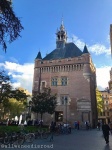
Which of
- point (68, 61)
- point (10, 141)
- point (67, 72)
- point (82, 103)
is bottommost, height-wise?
point (10, 141)

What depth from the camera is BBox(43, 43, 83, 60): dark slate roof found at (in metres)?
48.8

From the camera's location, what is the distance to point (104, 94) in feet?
287

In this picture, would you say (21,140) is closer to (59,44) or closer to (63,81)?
(63,81)

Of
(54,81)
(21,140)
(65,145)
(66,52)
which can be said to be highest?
(66,52)

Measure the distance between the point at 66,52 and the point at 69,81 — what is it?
9597 millimetres

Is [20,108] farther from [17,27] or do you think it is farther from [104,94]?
[17,27]

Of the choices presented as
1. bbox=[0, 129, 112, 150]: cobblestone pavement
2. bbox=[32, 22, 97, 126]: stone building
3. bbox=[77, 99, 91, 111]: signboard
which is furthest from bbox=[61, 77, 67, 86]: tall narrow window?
bbox=[0, 129, 112, 150]: cobblestone pavement

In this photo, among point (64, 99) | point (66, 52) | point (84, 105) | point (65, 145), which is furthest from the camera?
point (66, 52)

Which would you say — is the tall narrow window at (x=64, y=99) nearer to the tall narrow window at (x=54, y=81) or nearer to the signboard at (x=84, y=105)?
the signboard at (x=84, y=105)

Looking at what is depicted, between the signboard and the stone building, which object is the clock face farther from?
the signboard

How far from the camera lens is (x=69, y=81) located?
148ft

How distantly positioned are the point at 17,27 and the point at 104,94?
3433 inches

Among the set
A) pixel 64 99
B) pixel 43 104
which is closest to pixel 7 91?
pixel 43 104

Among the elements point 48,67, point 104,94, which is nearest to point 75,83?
point 48,67
